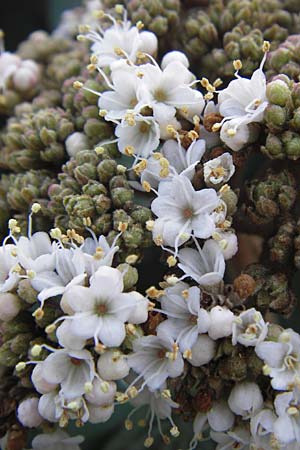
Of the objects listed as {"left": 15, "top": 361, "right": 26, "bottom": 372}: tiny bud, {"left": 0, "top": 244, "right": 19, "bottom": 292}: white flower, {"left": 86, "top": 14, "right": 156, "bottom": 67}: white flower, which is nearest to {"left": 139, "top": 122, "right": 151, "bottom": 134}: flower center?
{"left": 86, "top": 14, "right": 156, "bottom": 67}: white flower

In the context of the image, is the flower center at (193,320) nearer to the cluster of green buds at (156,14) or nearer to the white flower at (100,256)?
the white flower at (100,256)

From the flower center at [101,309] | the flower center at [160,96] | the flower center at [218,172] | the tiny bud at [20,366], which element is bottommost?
the tiny bud at [20,366]

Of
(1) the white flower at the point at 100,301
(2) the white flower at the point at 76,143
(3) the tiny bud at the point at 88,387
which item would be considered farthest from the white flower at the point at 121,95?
(3) the tiny bud at the point at 88,387

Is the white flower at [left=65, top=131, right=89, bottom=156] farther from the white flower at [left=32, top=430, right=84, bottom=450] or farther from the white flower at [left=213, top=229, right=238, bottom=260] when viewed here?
the white flower at [left=32, top=430, right=84, bottom=450]

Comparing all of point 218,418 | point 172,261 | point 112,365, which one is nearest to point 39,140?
point 172,261

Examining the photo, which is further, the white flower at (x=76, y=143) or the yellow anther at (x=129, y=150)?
the white flower at (x=76, y=143)

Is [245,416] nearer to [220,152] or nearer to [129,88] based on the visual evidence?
[220,152]
